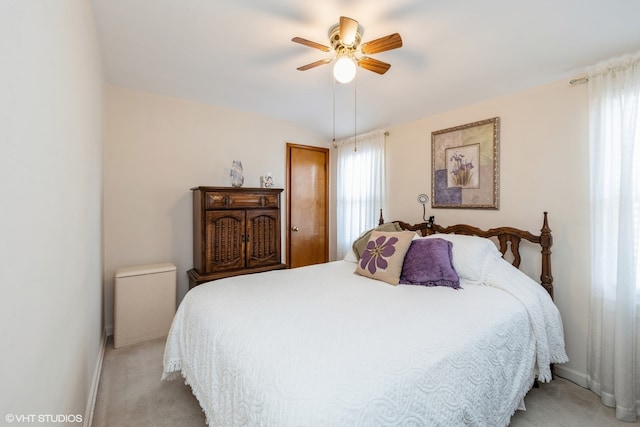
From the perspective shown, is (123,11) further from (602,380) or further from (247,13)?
(602,380)

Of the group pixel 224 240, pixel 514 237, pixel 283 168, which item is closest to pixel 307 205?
pixel 283 168

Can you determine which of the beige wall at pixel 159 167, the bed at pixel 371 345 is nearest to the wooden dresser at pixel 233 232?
the beige wall at pixel 159 167

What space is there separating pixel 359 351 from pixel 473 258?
1.55m

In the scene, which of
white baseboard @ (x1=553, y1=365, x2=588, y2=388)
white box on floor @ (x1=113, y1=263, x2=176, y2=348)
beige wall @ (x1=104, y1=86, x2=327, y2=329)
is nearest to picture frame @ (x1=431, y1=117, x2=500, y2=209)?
white baseboard @ (x1=553, y1=365, x2=588, y2=388)

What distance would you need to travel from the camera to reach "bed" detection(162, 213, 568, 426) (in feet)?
3.24

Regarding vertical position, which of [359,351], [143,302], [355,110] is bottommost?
[143,302]

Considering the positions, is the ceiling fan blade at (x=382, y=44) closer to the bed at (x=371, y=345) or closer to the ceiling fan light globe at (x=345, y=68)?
the ceiling fan light globe at (x=345, y=68)

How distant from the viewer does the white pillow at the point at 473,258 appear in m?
2.19

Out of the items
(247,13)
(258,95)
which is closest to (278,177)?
(258,95)

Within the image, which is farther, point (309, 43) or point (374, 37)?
point (374, 37)

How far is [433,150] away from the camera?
10.3 ft

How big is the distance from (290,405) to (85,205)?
1.69 meters

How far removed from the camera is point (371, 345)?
3.96 feet

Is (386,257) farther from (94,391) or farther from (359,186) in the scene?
(94,391)
